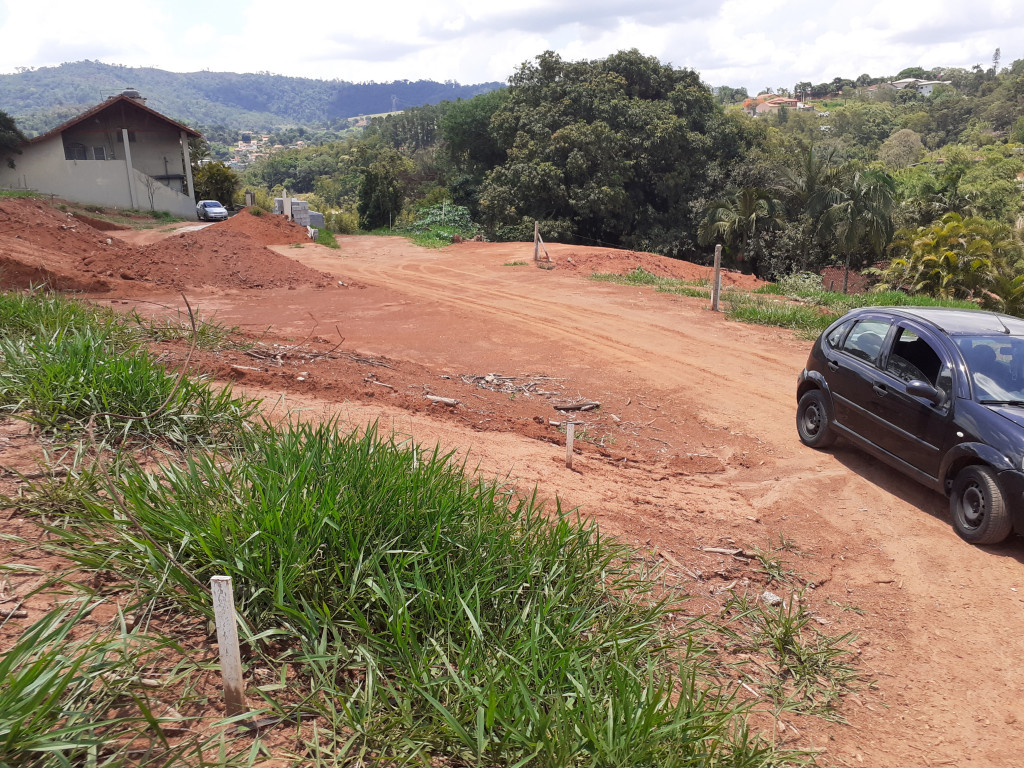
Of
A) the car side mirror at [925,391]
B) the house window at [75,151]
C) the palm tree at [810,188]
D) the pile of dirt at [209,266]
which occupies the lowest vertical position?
the pile of dirt at [209,266]

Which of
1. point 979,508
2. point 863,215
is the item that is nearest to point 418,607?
point 979,508

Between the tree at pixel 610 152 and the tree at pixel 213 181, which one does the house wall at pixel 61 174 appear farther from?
the tree at pixel 610 152

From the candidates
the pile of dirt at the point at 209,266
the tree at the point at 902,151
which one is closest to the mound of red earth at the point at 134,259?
the pile of dirt at the point at 209,266

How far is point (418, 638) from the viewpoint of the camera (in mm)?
3396

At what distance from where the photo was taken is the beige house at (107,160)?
38.1 meters

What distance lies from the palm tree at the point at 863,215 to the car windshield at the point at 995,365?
75.1ft

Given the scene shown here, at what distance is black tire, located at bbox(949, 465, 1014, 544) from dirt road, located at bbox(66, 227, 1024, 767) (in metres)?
0.14

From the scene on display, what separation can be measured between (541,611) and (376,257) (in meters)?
25.7

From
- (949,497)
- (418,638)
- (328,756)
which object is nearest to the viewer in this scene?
(328,756)

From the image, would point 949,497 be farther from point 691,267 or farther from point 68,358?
point 691,267

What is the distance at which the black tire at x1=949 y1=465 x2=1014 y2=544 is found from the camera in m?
5.32

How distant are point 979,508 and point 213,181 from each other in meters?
49.0

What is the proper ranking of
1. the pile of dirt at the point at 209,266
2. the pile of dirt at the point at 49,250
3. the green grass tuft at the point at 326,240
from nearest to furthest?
the pile of dirt at the point at 49,250
the pile of dirt at the point at 209,266
the green grass tuft at the point at 326,240

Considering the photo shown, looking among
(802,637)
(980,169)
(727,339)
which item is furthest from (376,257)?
(980,169)
